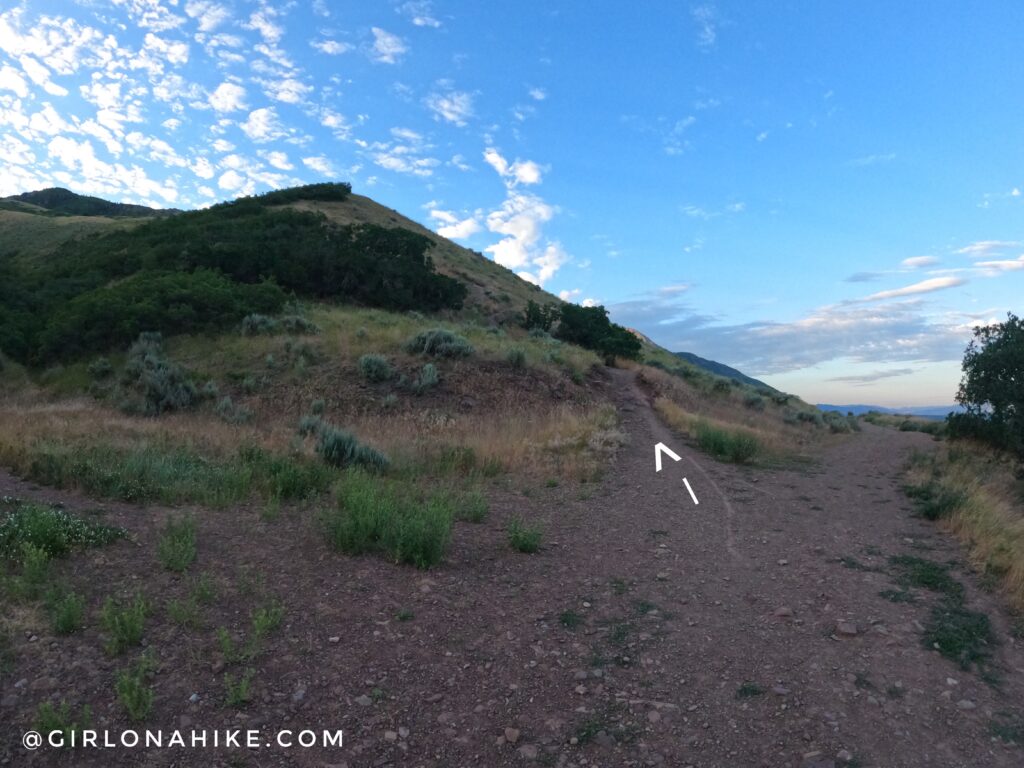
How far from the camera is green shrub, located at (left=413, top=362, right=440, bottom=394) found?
15805mm

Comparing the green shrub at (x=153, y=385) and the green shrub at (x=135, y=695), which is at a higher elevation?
the green shrub at (x=153, y=385)

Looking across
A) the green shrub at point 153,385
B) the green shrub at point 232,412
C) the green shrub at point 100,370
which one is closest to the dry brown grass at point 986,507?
the green shrub at point 232,412

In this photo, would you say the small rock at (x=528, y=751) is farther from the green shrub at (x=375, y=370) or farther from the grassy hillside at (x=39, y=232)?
the grassy hillside at (x=39, y=232)

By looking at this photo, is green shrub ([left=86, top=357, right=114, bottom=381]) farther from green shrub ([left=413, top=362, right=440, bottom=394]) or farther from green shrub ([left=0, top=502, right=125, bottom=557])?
green shrub ([left=0, top=502, right=125, bottom=557])

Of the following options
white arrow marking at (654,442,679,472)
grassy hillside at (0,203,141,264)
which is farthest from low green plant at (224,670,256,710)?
grassy hillside at (0,203,141,264)

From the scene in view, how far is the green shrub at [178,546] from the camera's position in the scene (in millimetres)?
5391

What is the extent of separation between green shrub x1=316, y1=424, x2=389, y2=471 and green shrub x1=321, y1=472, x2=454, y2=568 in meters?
2.61

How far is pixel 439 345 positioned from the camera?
1755cm

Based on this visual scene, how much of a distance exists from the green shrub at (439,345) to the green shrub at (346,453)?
7.57 m

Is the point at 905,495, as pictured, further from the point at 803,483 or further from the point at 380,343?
the point at 380,343

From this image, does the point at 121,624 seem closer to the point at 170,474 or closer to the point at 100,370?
the point at 170,474

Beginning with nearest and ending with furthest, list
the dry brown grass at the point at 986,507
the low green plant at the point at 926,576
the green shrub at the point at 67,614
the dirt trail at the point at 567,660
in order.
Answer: the dirt trail at the point at 567,660, the green shrub at the point at 67,614, the low green plant at the point at 926,576, the dry brown grass at the point at 986,507

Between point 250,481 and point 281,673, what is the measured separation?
171 inches

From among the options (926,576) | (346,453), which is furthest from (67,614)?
(926,576)
